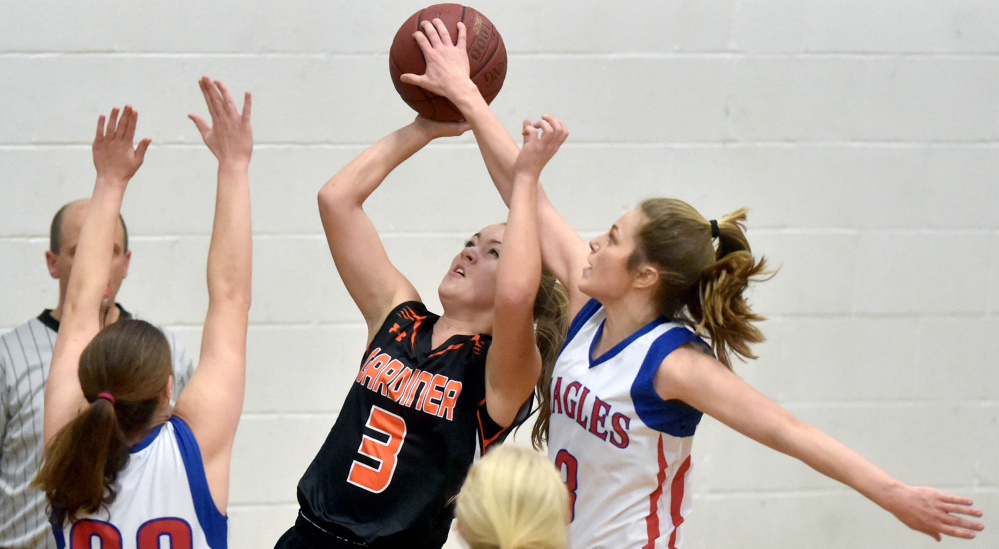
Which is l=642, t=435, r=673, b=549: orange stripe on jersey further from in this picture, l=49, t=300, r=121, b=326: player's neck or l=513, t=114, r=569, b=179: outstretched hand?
l=49, t=300, r=121, b=326: player's neck

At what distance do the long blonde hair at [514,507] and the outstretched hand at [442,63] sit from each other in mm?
993

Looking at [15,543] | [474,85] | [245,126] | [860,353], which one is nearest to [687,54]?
[860,353]

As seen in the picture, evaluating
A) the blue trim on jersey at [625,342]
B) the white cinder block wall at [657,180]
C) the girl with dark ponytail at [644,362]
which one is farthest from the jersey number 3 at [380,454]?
the white cinder block wall at [657,180]

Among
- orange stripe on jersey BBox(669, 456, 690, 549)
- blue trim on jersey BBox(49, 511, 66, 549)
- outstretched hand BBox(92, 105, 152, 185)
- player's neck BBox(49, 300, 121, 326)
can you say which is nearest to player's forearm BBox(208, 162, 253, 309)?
outstretched hand BBox(92, 105, 152, 185)

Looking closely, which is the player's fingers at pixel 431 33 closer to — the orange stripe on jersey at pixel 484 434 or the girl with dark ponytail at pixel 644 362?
the girl with dark ponytail at pixel 644 362

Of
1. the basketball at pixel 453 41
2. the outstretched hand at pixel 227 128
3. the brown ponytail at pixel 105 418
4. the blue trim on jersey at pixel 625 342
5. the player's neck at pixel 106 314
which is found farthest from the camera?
the player's neck at pixel 106 314

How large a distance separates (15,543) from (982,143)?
3383 millimetres

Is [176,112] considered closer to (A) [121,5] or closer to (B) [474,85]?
(A) [121,5]

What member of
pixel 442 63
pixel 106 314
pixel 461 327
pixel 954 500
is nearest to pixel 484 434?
pixel 461 327

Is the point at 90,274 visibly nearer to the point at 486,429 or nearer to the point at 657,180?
the point at 486,429

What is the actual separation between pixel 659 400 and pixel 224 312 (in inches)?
33.1

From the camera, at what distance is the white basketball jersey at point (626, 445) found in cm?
194

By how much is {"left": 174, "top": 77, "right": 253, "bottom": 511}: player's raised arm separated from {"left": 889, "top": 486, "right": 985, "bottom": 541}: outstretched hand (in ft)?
3.75

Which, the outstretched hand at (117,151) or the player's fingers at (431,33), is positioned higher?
the player's fingers at (431,33)
